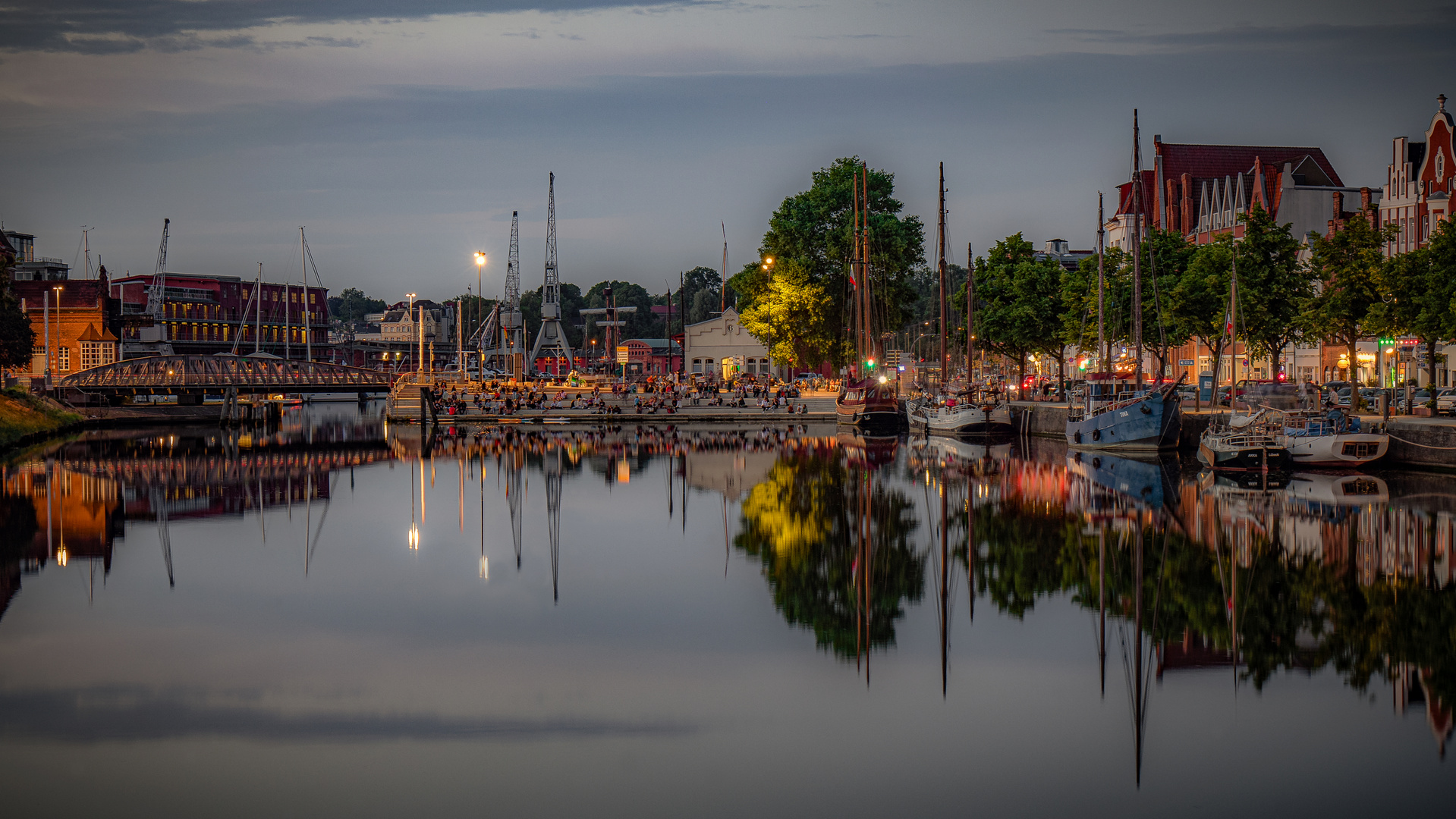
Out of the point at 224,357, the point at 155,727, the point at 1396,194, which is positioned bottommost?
the point at 155,727

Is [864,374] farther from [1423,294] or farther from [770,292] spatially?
[1423,294]

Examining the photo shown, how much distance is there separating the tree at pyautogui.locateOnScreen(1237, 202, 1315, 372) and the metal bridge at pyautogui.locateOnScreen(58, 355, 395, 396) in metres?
60.8

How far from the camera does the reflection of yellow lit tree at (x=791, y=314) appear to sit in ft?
267

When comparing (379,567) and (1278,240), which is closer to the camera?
(379,567)

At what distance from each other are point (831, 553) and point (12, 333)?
207ft

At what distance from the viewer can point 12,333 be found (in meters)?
70.7

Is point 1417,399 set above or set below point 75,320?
below

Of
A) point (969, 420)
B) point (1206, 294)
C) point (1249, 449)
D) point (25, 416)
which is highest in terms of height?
point (1206, 294)

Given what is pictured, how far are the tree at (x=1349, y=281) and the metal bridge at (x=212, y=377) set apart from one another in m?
65.0

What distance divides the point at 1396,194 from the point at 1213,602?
181 ft

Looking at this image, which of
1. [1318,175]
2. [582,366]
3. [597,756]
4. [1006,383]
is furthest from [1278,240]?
[582,366]

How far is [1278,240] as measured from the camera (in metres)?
55.9

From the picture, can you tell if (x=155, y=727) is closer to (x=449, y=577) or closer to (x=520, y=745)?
(x=520, y=745)

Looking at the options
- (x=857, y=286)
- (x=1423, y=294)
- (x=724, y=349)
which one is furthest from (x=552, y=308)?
(x=1423, y=294)
